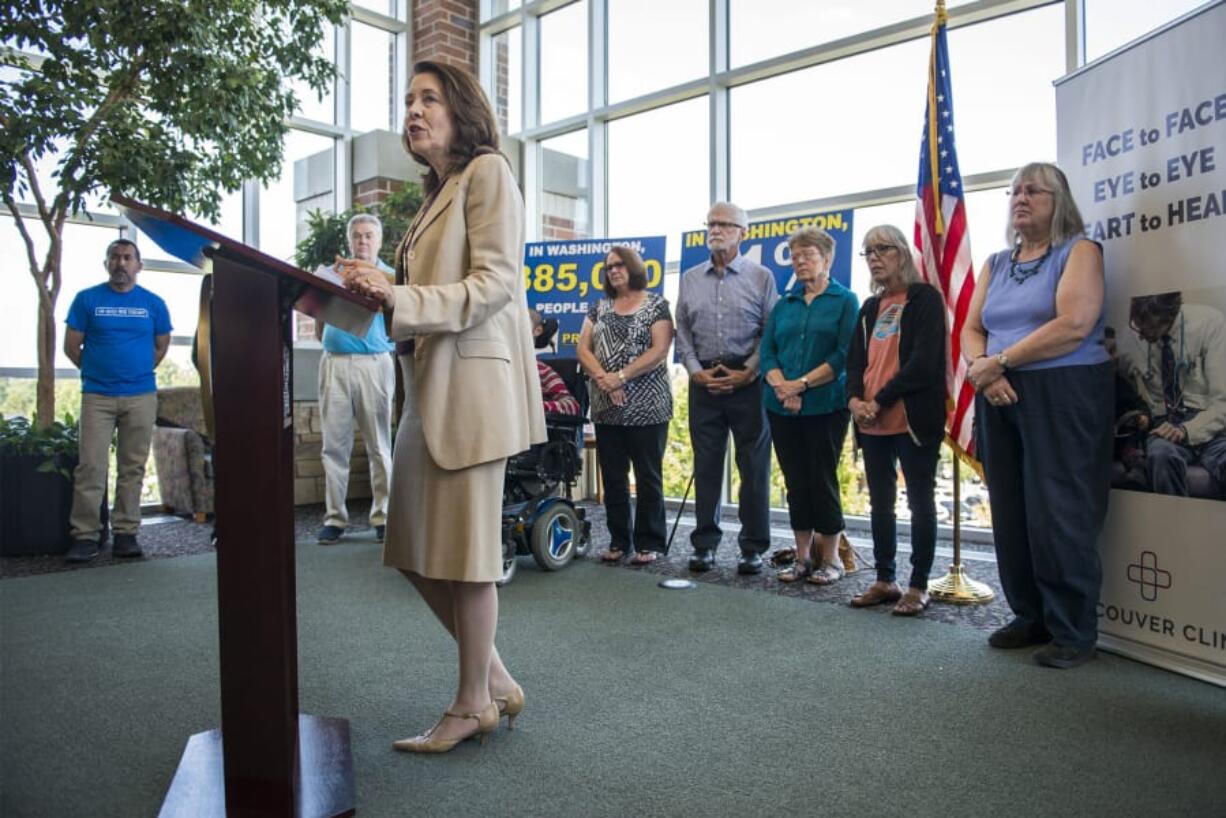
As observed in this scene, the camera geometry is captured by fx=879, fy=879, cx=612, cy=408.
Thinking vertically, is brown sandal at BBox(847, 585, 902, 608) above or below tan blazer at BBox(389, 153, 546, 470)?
below

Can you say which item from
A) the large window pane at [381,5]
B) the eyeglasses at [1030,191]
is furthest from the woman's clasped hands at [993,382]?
the large window pane at [381,5]

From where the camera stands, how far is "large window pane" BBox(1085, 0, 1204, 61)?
4211mm

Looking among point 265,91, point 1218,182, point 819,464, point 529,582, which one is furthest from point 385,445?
point 1218,182

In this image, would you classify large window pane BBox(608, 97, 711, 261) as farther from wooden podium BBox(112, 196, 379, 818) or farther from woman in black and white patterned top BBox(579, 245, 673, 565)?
wooden podium BBox(112, 196, 379, 818)

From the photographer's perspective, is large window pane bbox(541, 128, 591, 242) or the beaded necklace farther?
large window pane bbox(541, 128, 591, 242)

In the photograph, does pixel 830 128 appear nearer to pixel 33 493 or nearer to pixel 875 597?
pixel 875 597

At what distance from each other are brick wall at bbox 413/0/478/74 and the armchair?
3378 mm

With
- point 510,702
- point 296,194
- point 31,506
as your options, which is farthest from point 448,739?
point 296,194

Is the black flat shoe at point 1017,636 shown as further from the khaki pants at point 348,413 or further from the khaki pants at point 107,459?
the khaki pants at point 107,459

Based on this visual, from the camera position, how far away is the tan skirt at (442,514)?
177 centimetres

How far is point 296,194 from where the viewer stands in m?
6.83

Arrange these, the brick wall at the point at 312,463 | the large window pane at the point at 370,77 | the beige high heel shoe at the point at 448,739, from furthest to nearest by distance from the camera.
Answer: the large window pane at the point at 370,77
the brick wall at the point at 312,463
the beige high heel shoe at the point at 448,739

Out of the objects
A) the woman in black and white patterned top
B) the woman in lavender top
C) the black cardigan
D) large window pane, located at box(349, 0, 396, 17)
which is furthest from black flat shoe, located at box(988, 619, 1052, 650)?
large window pane, located at box(349, 0, 396, 17)

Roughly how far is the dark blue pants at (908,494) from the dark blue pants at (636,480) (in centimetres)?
106
